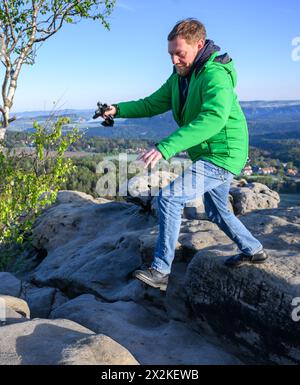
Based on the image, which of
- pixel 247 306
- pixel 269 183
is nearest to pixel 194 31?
pixel 247 306

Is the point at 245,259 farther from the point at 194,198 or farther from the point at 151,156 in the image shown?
the point at 151,156

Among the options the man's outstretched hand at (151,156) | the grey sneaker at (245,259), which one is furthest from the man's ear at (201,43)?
the grey sneaker at (245,259)

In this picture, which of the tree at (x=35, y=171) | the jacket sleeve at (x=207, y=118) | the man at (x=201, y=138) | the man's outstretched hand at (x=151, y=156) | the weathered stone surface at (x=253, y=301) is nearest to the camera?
the man's outstretched hand at (x=151, y=156)

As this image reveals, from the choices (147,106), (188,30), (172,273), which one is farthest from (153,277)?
(188,30)

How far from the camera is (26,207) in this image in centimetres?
1190

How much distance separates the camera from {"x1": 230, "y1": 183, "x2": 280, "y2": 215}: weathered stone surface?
16.6m

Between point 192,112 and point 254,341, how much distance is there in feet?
13.6

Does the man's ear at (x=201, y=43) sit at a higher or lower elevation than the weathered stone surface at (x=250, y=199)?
higher

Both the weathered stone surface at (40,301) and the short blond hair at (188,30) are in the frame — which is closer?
the short blond hair at (188,30)

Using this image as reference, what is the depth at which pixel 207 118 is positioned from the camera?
18.8ft

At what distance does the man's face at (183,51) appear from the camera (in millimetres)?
6152

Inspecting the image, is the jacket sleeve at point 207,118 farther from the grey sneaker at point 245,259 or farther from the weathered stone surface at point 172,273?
the weathered stone surface at point 172,273

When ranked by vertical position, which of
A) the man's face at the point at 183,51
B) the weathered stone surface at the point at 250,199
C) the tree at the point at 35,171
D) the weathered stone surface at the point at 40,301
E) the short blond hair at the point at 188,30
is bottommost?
the weathered stone surface at the point at 40,301

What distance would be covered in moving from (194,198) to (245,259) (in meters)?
1.75
